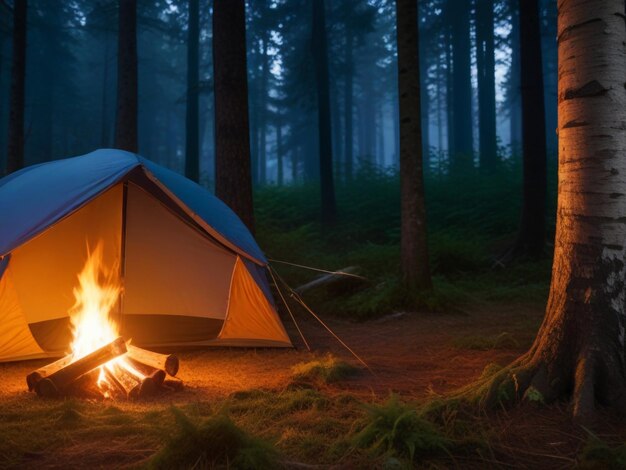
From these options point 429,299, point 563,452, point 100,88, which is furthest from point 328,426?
point 100,88

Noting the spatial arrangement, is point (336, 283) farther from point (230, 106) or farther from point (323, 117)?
point (323, 117)

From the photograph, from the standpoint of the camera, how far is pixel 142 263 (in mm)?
6910

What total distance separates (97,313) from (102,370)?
122 cm

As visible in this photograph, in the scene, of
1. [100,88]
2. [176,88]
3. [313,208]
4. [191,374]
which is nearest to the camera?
[191,374]

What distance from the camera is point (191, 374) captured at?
5.21 m

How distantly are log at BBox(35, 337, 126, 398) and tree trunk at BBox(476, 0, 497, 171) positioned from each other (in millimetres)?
16666

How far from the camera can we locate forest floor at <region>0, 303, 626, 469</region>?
2830 millimetres

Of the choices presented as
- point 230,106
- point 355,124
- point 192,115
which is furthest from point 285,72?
point 230,106

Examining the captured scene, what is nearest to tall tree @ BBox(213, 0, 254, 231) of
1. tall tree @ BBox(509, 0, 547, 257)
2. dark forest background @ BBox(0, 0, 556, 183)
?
tall tree @ BBox(509, 0, 547, 257)

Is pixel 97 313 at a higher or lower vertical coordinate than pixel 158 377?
higher

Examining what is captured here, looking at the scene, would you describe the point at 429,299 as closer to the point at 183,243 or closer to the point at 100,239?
the point at 183,243

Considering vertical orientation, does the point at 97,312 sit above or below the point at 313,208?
below

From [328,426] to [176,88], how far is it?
42949 mm

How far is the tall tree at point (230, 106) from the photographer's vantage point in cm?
822
